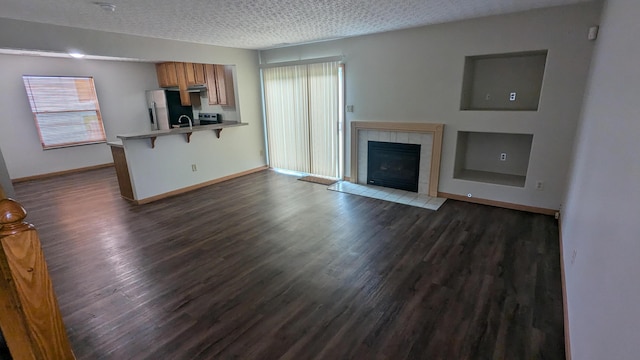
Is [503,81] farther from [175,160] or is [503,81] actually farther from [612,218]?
[175,160]

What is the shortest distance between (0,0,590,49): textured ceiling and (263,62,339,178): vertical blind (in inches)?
44.1

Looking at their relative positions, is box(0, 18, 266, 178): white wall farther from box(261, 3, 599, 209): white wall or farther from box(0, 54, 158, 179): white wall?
box(261, 3, 599, 209): white wall

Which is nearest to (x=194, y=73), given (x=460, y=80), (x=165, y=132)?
(x=165, y=132)

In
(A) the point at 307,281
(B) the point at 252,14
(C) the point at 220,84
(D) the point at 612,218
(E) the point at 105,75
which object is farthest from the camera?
(E) the point at 105,75

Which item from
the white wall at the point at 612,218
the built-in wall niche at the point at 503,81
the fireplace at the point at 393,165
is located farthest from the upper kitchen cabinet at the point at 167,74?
the white wall at the point at 612,218

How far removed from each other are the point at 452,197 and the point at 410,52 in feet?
7.24

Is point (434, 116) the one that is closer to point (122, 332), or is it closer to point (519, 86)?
point (519, 86)

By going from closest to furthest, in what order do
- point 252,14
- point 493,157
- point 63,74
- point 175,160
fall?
point 252,14
point 493,157
point 175,160
point 63,74

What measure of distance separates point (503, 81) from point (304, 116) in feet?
10.7

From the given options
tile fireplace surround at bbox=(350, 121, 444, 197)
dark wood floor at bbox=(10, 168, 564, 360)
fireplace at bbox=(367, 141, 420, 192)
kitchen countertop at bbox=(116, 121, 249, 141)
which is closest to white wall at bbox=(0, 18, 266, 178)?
kitchen countertop at bbox=(116, 121, 249, 141)

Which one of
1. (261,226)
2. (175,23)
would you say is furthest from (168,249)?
(175,23)

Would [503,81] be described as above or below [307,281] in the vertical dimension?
above

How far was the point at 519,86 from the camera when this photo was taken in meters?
4.03

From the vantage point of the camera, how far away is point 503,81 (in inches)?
163
